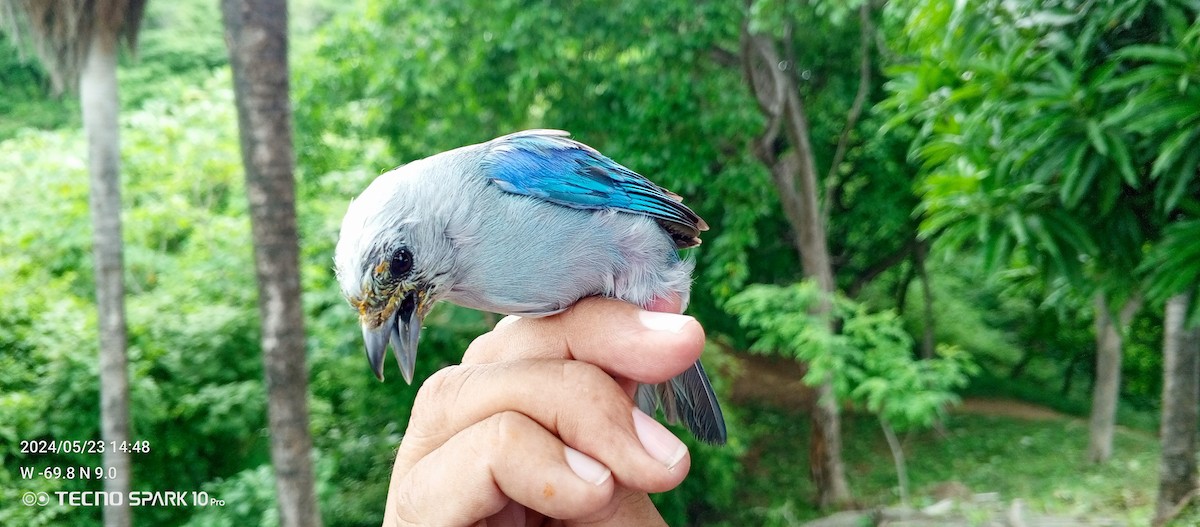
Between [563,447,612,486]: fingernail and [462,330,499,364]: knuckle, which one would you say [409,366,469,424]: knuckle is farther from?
[563,447,612,486]: fingernail

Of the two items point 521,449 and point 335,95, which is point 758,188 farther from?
point 521,449

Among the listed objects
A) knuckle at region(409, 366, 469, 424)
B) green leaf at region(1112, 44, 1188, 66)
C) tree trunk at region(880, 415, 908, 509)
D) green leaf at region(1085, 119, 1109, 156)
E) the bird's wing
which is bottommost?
tree trunk at region(880, 415, 908, 509)

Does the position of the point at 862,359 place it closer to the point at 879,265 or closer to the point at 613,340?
the point at 613,340

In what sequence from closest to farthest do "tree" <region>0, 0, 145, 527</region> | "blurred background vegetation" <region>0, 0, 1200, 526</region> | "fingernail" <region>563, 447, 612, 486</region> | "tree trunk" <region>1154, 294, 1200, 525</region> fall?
"fingernail" <region>563, 447, 612, 486</region>, "blurred background vegetation" <region>0, 0, 1200, 526</region>, "tree" <region>0, 0, 145, 527</region>, "tree trunk" <region>1154, 294, 1200, 525</region>

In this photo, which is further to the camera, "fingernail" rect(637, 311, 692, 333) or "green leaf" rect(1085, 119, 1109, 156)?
"green leaf" rect(1085, 119, 1109, 156)

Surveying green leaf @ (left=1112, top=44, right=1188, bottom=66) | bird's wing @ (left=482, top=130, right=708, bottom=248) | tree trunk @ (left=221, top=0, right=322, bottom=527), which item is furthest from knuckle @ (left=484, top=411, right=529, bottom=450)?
tree trunk @ (left=221, top=0, right=322, bottom=527)

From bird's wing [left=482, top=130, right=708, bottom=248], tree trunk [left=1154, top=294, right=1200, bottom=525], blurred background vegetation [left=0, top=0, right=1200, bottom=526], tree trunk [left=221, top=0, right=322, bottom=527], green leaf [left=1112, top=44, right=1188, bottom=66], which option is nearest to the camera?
bird's wing [left=482, top=130, right=708, bottom=248]

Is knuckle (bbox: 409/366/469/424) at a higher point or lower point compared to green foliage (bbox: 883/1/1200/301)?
lower

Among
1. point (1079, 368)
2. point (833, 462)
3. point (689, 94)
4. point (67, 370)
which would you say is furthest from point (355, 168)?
point (1079, 368)
